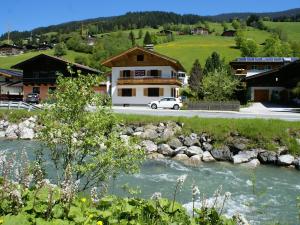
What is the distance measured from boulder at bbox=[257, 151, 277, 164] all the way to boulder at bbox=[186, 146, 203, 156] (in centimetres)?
348

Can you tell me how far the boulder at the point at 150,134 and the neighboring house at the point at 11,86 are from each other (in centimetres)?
3462

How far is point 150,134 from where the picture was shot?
2878 cm

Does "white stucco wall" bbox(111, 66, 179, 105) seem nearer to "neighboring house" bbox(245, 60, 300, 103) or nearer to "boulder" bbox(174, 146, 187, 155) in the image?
"neighboring house" bbox(245, 60, 300, 103)

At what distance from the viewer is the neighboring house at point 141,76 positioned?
168 ft

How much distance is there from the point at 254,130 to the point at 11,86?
4205cm

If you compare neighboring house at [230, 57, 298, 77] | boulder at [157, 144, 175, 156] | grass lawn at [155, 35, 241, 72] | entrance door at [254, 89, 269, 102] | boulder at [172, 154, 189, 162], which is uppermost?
grass lawn at [155, 35, 241, 72]

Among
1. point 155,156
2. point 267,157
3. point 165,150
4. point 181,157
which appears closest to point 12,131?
point 155,156

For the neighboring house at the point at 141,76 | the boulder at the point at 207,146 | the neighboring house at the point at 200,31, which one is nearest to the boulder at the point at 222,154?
the boulder at the point at 207,146

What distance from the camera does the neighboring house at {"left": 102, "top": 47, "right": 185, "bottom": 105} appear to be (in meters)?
51.3

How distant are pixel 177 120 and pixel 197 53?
3299 inches

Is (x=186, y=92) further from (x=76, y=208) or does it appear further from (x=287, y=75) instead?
(x=76, y=208)

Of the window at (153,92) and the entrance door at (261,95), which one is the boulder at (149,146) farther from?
the entrance door at (261,95)

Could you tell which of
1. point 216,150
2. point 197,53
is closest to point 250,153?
point 216,150

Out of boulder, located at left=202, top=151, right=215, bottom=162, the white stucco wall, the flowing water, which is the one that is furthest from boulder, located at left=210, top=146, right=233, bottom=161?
the white stucco wall
